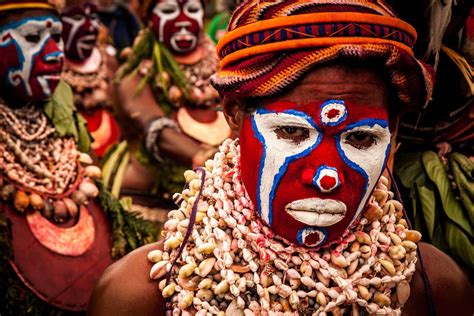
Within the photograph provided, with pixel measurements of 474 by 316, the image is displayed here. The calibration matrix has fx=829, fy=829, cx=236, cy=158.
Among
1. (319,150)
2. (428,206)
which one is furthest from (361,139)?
(428,206)

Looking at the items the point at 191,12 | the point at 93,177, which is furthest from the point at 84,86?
the point at 93,177

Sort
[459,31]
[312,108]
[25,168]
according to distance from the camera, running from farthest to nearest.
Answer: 1. [25,168]
2. [459,31]
3. [312,108]

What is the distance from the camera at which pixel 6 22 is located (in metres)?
4.38

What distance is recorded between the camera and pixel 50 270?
4195 mm

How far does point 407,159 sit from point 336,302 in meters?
1.33

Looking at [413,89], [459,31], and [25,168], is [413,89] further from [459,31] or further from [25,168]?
[25,168]

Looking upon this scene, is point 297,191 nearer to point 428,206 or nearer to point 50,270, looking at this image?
point 428,206

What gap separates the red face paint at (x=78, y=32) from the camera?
7.73 m

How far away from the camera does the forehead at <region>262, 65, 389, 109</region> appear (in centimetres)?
248

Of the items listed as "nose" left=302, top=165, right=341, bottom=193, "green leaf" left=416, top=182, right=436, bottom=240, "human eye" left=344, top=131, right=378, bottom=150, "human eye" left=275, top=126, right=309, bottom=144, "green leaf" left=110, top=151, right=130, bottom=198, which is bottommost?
"green leaf" left=110, top=151, right=130, bottom=198

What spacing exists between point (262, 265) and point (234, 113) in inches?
20.0

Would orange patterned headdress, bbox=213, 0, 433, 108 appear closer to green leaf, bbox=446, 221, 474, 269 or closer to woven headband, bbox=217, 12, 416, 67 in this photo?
woven headband, bbox=217, 12, 416, 67

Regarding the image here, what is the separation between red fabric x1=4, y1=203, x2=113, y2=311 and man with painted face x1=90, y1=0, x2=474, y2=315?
4.81 feet

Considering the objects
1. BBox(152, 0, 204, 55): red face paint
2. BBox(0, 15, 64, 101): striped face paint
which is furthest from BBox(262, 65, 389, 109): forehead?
BBox(152, 0, 204, 55): red face paint
